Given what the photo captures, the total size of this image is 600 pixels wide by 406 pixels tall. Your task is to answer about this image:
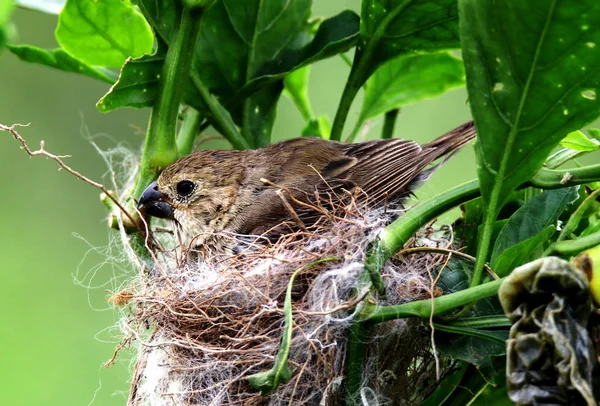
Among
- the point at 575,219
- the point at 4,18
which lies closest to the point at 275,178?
the point at 575,219

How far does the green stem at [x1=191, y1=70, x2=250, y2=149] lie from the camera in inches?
106

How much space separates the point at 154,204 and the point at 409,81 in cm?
105

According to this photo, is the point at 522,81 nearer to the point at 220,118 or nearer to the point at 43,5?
the point at 220,118

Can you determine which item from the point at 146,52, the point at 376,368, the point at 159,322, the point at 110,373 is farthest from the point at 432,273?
the point at 110,373

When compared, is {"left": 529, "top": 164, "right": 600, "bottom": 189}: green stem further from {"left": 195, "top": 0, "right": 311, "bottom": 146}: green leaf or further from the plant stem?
{"left": 195, "top": 0, "right": 311, "bottom": 146}: green leaf

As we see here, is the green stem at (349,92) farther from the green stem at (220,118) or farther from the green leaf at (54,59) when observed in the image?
the green leaf at (54,59)

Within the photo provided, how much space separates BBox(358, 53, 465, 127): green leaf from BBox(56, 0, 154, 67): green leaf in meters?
0.89

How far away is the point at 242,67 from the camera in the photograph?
2826mm

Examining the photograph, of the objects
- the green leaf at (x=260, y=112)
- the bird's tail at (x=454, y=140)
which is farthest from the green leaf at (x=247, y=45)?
the bird's tail at (x=454, y=140)

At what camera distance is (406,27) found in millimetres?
2643

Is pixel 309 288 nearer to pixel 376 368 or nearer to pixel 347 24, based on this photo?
pixel 376 368

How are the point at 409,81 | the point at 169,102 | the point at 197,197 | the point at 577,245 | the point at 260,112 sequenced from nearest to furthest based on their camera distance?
the point at 577,245 < the point at 169,102 < the point at 260,112 < the point at 409,81 < the point at 197,197

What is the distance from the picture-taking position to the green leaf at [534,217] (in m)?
2.10

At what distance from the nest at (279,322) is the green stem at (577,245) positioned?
0.41 meters
